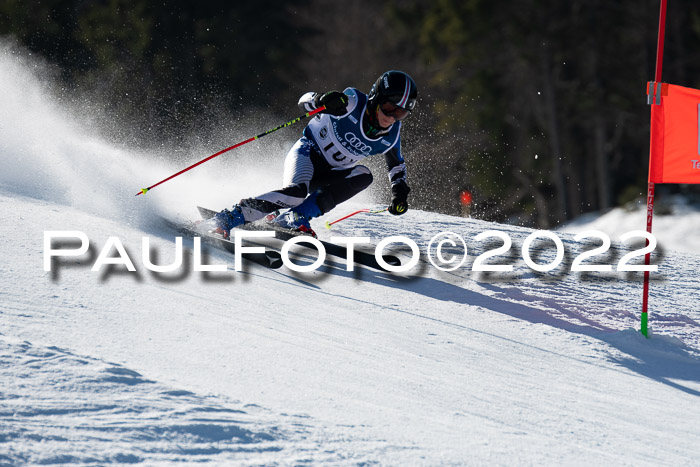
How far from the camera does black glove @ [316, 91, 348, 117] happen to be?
Answer: 5.66 meters

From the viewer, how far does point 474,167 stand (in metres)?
20.8

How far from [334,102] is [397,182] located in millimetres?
Answer: 790

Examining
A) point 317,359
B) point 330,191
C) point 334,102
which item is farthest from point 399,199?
point 317,359

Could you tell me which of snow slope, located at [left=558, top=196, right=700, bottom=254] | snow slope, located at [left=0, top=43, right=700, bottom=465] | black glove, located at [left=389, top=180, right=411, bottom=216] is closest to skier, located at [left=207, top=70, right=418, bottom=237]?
black glove, located at [left=389, top=180, right=411, bottom=216]

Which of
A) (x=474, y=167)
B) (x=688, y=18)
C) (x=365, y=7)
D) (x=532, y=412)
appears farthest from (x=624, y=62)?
(x=532, y=412)

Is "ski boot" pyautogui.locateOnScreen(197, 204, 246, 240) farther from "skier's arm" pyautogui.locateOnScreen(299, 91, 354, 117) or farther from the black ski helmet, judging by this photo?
the black ski helmet

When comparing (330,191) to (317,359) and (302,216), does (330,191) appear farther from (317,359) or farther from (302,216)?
(317,359)

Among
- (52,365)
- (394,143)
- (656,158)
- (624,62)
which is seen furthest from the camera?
(624,62)

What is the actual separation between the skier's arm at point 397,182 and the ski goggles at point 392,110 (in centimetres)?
40

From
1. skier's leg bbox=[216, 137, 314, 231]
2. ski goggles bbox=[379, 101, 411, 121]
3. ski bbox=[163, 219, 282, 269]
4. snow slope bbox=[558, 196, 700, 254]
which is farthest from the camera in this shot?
snow slope bbox=[558, 196, 700, 254]

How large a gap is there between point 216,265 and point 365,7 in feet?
68.6

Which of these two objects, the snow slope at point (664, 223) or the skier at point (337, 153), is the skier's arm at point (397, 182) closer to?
the skier at point (337, 153)

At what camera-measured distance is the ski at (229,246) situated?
544cm

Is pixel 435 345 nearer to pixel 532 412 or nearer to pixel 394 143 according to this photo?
pixel 532 412
